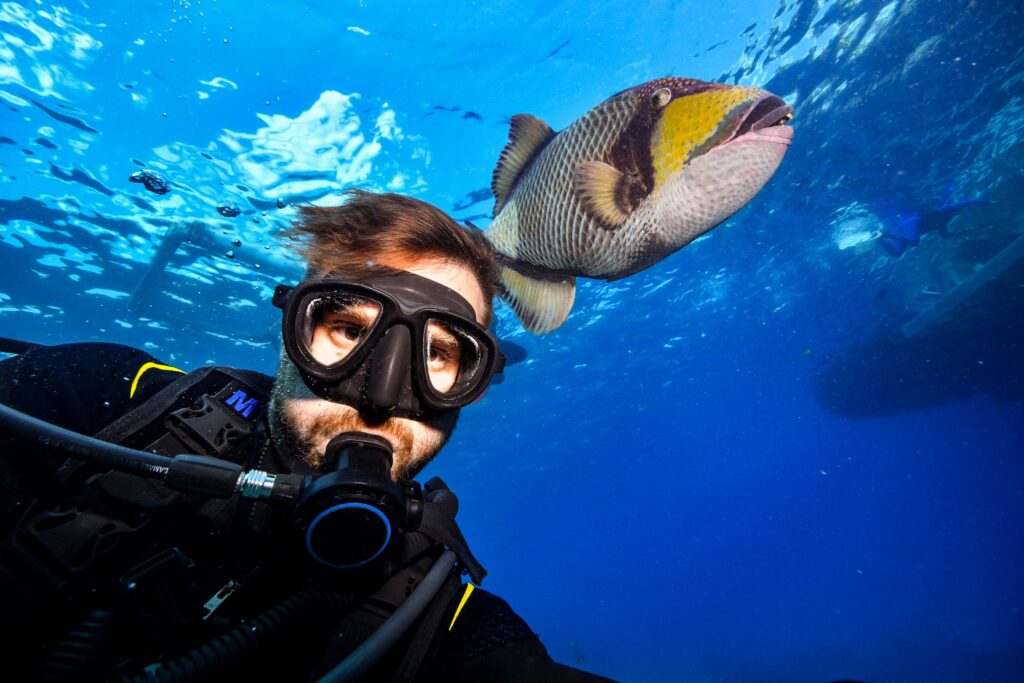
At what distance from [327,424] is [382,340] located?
0.37 meters

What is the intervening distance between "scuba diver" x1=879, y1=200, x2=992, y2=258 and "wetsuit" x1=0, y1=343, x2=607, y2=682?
2232cm

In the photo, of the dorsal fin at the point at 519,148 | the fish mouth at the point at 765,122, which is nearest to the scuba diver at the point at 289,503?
the dorsal fin at the point at 519,148

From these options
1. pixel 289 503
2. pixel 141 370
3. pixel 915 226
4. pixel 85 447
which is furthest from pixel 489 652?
pixel 915 226

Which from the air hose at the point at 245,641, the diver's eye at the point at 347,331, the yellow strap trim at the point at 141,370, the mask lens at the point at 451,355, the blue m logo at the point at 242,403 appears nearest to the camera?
the air hose at the point at 245,641

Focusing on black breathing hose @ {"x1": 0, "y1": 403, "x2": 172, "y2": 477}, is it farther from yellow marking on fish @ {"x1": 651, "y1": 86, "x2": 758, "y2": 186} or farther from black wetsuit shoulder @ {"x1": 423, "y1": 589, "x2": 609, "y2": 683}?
yellow marking on fish @ {"x1": 651, "y1": 86, "x2": 758, "y2": 186}

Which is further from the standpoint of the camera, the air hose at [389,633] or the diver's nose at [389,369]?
the diver's nose at [389,369]

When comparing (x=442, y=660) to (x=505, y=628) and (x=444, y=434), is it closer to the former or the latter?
(x=505, y=628)

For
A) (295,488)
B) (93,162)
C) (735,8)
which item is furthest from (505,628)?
(93,162)

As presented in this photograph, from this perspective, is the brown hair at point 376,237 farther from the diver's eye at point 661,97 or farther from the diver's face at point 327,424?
the diver's eye at point 661,97

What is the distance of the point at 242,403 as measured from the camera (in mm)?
2316

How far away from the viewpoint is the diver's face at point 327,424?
1.65 m

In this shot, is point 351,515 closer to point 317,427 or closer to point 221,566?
point 317,427

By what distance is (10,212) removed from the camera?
12039 mm

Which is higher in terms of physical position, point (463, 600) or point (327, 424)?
point (327, 424)
